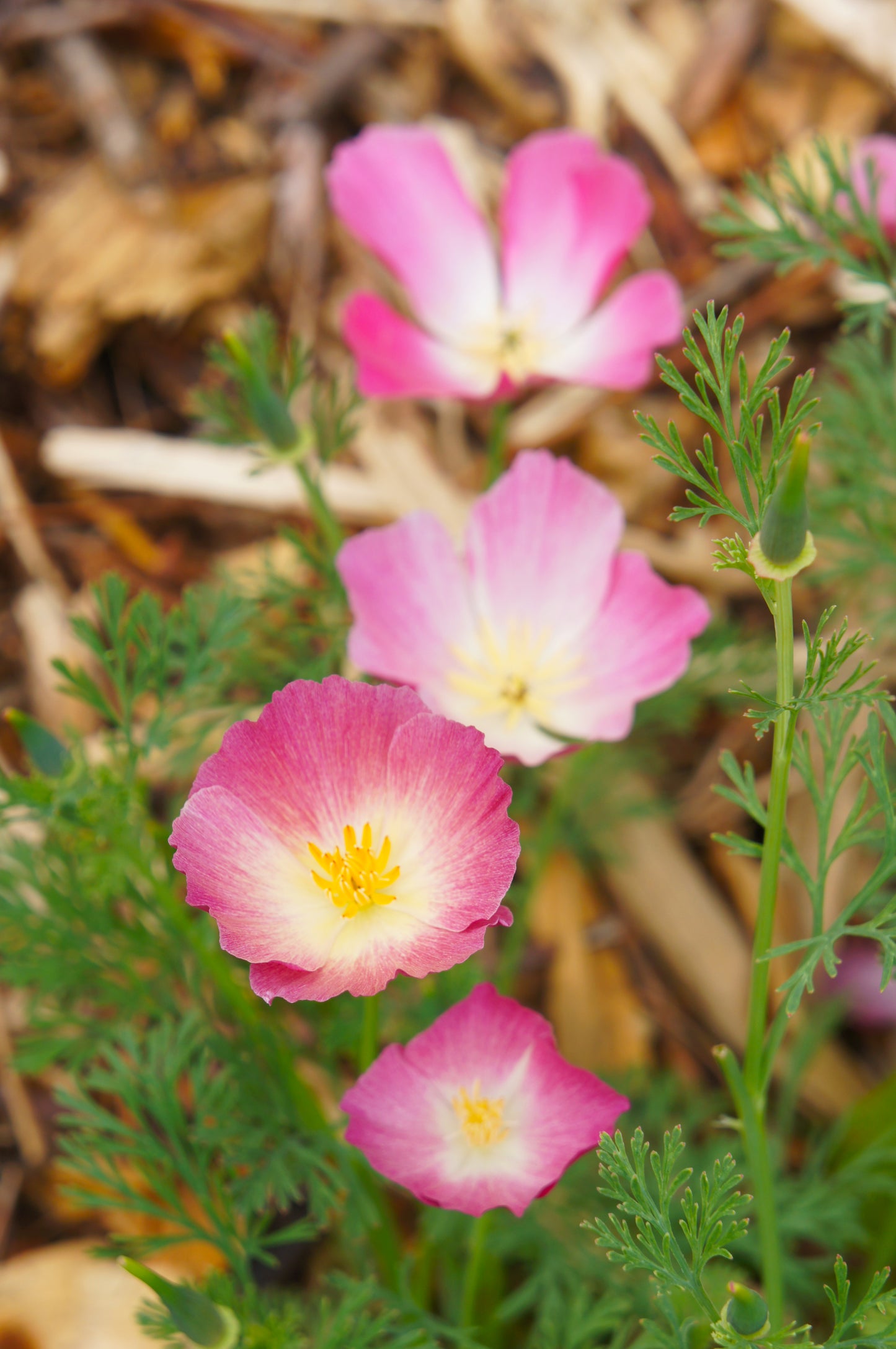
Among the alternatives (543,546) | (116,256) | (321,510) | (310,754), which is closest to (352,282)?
(116,256)

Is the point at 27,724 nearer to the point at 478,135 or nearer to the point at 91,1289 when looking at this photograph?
the point at 91,1289

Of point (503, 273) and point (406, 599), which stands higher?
point (503, 273)

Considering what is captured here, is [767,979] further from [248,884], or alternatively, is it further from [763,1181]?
[248,884]

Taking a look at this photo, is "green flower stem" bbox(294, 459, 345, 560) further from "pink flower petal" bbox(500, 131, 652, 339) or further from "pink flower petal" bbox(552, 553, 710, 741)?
"pink flower petal" bbox(500, 131, 652, 339)

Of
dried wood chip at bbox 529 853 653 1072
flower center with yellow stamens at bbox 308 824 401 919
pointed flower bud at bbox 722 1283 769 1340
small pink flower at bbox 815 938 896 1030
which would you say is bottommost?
dried wood chip at bbox 529 853 653 1072

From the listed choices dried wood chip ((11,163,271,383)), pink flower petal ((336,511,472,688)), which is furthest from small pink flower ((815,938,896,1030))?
dried wood chip ((11,163,271,383))

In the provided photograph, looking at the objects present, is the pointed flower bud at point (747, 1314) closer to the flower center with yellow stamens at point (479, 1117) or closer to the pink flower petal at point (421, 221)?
the flower center with yellow stamens at point (479, 1117)
